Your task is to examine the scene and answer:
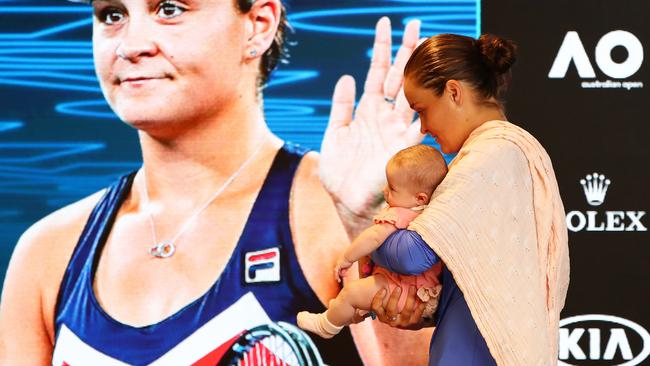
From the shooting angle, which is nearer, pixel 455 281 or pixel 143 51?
pixel 455 281

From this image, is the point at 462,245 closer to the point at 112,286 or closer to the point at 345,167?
the point at 345,167

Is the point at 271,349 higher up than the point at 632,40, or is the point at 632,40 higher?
the point at 632,40

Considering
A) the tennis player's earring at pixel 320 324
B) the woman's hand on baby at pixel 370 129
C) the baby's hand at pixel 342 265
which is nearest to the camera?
the baby's hand at pixel 342 265

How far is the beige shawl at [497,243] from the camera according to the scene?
1755mm

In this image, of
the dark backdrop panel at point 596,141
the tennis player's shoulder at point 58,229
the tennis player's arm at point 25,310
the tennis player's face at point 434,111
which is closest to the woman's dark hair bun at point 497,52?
the tennis player's face at point 434,111

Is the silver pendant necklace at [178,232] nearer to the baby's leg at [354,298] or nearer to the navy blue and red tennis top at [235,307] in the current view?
the navy blue and red tennis top at [235,307]

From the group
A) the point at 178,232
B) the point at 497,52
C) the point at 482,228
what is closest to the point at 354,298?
the point at 482,228

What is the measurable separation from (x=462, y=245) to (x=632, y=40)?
171 centimetres

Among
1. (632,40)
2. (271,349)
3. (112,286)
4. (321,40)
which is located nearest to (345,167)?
(321,40)

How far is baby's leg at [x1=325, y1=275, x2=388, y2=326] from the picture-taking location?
1.98m

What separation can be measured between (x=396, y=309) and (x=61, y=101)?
1800mm

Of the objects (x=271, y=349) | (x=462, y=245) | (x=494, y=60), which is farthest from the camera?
(x=271, y=349)

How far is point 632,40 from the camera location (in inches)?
121

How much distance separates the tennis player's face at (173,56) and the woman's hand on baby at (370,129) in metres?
0.41
